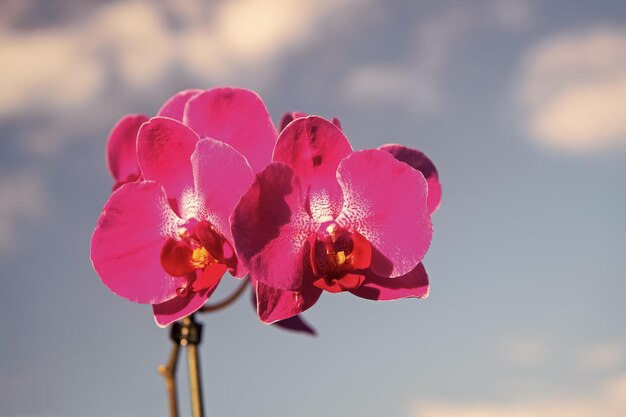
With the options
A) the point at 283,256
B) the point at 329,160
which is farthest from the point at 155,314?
the point at 329,160

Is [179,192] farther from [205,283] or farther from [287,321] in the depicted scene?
[287,321]

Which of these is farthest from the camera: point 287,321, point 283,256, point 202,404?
point 287,321

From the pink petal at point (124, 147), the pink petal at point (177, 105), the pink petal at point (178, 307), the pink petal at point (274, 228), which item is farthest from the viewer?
the pink petal at point (124, 147)

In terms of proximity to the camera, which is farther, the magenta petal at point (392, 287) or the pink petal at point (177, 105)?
the pink petal at point (177, 105)

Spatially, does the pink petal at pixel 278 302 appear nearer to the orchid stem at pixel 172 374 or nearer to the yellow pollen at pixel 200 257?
the yellow pollen at pixel 200 257

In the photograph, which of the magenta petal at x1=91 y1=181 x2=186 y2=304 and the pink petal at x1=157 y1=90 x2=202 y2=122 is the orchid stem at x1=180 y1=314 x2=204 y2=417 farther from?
the pink petal at x1=157 y1=90 x2=202 y2=122

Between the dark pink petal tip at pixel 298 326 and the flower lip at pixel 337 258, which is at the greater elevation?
the dark pink petal tip at pixel 298 326

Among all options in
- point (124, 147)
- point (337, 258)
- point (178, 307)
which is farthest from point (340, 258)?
point (124, 147)

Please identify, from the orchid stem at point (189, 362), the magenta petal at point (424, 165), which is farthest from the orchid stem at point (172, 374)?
the magenta petal at point (424, 165)
